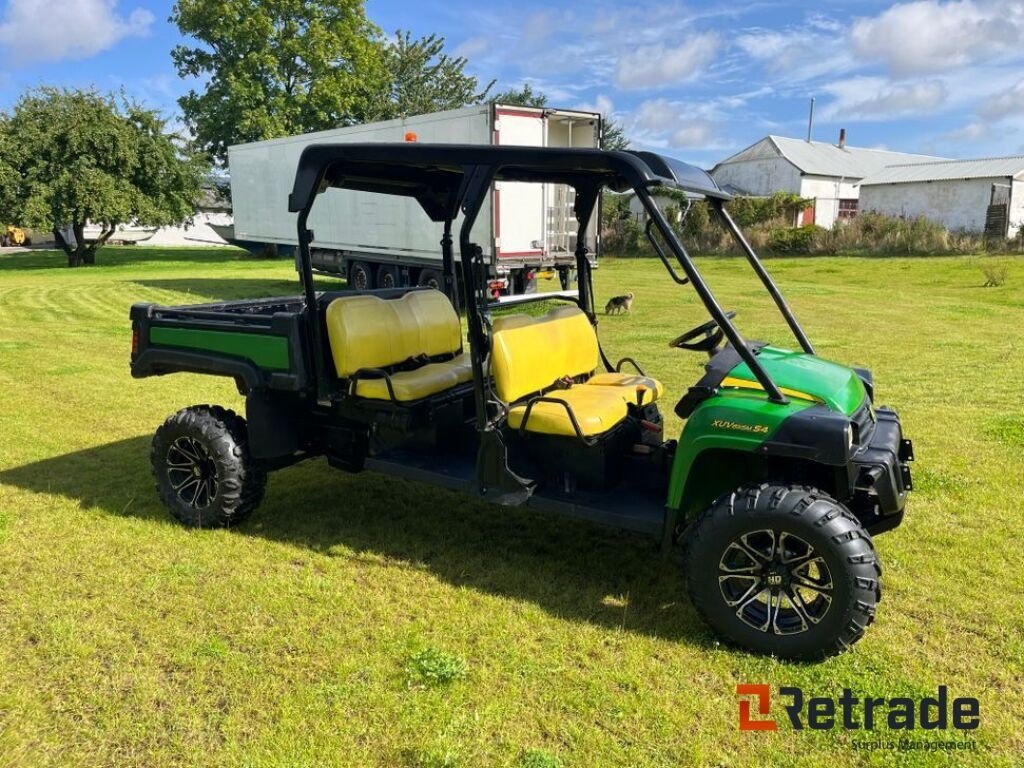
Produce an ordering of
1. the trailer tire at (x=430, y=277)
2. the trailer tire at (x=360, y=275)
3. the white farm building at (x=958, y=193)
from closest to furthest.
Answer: the trailer tire at (x=430, y=277) → the trailer tire at (x=360, y=275) → the white farm building at (x=958, y=193)

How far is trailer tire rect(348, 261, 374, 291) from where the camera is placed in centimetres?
1659

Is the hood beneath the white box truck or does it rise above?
beneath

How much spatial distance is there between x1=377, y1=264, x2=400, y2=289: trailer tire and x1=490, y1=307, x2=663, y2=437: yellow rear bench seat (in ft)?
37.9

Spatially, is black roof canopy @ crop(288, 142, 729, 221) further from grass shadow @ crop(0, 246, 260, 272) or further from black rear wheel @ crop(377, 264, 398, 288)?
grass shadow @ crop(0, 246, 260, 272)

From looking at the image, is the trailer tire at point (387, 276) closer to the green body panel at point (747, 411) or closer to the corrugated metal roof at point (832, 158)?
the green body panel at point (747, 411)

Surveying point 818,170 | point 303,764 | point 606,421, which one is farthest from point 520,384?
point 818,170

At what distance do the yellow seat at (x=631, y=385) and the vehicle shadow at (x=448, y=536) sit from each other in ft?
2.79

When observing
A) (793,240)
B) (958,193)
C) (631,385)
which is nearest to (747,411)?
(631,385)

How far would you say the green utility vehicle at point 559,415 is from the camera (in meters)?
3.17

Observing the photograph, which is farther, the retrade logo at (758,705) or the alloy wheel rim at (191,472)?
the alloy wheel rim at (191,472)

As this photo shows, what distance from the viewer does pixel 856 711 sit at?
2.91 meters

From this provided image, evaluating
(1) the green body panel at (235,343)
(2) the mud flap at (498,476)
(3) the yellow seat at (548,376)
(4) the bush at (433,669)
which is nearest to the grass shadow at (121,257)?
(1) the green body panel at (235,343)

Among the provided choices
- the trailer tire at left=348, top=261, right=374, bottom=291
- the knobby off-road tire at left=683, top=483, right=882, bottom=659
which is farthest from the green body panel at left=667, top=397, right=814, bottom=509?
the trailer tire at left=348, top=261, right=374, bottom=291

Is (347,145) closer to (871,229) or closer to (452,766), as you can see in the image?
(452,766)
